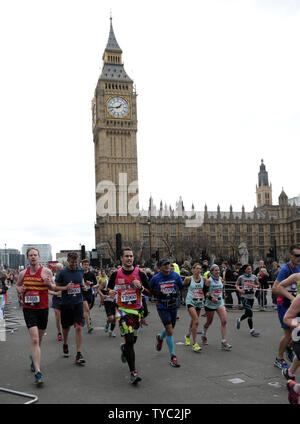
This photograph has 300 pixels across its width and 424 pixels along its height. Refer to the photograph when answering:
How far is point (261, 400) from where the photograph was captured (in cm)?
483

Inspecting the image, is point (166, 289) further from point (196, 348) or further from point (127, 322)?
point (196, 348)

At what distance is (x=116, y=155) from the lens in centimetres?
7662

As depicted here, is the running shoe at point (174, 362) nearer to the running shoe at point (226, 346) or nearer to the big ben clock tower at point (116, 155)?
the running shoe at point (226, 346)

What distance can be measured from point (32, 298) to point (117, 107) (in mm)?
74081

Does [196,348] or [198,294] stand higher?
[198,294]

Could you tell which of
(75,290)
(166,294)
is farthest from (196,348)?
(75,290)

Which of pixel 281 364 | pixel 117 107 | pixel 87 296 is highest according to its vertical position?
pixel 117 107

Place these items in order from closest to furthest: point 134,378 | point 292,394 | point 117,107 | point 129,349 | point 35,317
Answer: point 292,394
point 134,378
point 129,349
point 35,317
point 117,107

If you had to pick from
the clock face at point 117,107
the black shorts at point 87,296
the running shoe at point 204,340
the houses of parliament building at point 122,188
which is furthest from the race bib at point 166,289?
the clock face at point 117,107

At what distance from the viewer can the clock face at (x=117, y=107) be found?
251 feet

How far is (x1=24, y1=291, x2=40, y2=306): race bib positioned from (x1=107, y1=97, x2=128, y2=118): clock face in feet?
240
